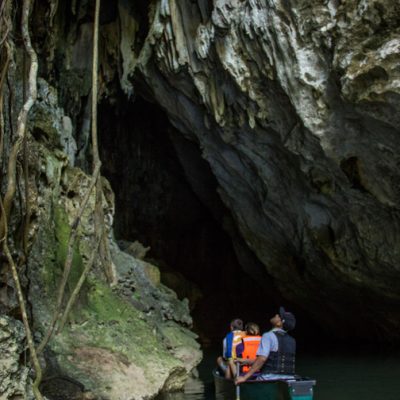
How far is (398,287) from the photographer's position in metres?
12.7

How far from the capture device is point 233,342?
30.2ft

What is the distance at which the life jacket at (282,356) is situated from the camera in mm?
7105

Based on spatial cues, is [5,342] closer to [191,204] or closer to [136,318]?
[136,318]

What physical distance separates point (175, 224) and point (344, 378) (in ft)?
32.6

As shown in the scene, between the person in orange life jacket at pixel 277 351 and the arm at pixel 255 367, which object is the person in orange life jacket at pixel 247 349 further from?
the person in orange life jacket at pixel 277 351

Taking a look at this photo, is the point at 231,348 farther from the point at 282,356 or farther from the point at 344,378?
the point at 344,378

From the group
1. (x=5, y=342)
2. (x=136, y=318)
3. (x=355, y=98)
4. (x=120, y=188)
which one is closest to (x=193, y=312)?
Answer: (x=120, y=188)

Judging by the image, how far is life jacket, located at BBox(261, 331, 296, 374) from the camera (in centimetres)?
711

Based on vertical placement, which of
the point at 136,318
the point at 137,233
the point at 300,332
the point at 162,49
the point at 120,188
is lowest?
the point at 300,332

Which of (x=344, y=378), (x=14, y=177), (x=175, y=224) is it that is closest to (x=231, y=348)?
(x=344, y=378)

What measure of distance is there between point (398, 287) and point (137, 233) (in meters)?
8.61

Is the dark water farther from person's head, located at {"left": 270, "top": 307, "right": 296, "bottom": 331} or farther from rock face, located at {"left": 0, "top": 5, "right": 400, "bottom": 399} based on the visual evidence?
person's head, located at {"left": 270, "top": 307, "right": 296, "bottom": 331}

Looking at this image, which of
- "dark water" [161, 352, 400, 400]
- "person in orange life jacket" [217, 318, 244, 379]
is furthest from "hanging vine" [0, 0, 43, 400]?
"person in orange life jacket" [217, 318, 244, 379]

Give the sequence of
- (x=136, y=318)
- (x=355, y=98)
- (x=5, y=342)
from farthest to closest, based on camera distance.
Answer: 1. (x=136, y=318)
2. (x=355, y=98)
3. (x=5, y=342)
